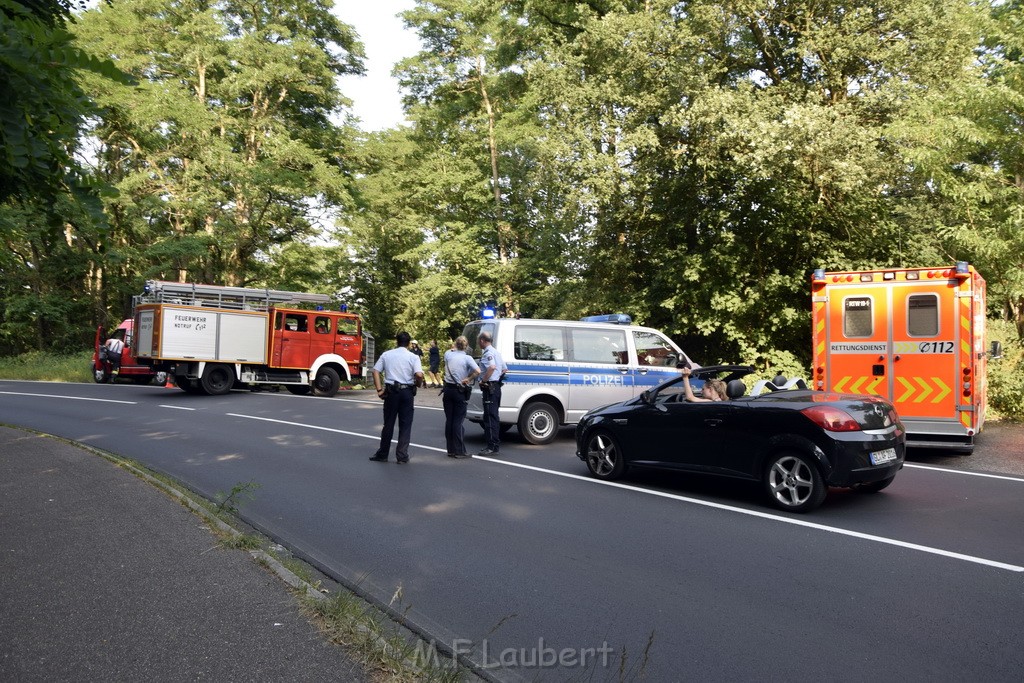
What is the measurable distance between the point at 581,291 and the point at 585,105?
542cm

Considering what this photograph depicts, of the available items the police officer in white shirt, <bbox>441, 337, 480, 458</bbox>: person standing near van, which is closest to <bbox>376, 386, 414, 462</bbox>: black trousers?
the police officer in white shirt

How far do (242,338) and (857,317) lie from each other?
715 inches

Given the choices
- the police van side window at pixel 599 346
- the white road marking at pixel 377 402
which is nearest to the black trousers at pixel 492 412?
the police van side window at pixel 599 346

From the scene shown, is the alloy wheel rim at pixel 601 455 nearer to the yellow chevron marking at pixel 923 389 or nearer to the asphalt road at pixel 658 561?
the asphalt road at pixel 658 561

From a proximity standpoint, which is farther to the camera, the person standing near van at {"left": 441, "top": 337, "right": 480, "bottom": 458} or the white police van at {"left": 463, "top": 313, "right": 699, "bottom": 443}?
the white police van at {"left": 463, "top": 313, "right": 699, "bottom": 443}

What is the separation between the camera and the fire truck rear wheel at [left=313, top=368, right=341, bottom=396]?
25.1 m

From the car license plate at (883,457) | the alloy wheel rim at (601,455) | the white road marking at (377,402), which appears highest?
the car license plate at (883,457)

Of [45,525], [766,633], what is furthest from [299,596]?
[45,525]

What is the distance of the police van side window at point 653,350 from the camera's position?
13320mm

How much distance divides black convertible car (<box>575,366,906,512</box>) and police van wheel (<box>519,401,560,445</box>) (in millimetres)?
3649

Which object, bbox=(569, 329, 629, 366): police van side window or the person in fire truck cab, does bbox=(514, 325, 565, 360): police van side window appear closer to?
bbox=(569, 329, 629, 366): police van side window

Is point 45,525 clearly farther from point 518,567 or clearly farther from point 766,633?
point 766,633

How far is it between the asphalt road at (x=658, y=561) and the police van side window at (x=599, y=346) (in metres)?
2.39

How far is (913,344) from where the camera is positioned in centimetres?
1158
